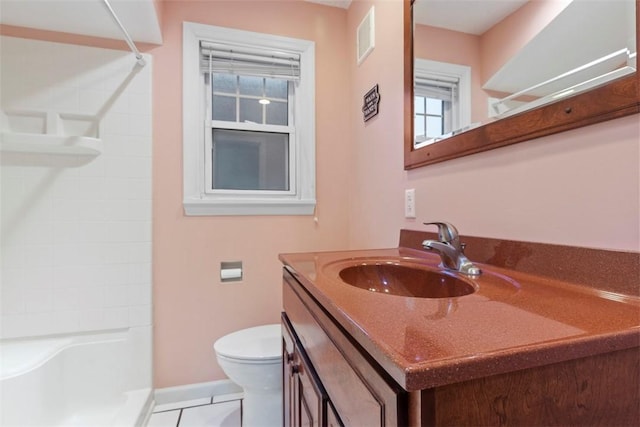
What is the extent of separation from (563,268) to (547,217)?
Answer: 0.42ft

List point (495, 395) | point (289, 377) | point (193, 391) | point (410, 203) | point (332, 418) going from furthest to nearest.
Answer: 1. point (193, 391)
2. point (410, 203)
3. point (289, 377)
4. point (332, 418)
5. point (495, 395)

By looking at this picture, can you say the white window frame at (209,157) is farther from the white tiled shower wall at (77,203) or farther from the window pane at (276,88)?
the white tiled shower wall at (77,203)

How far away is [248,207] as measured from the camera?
1749 millimetres

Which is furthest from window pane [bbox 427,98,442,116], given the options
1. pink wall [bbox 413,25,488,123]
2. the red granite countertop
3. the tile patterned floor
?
the tile patterned floor

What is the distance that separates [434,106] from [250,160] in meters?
1.09

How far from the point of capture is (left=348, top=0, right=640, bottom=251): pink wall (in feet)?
1.99

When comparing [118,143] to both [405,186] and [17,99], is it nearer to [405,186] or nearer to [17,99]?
[17,99]

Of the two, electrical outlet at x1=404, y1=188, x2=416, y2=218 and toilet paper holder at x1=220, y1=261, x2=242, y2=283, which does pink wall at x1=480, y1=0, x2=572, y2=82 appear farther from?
toilet paper holder at x1=220, y1=261, x2=242, y2=283

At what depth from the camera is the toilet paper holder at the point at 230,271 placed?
1714 millimetres

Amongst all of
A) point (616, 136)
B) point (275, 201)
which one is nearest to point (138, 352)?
point (275, 201)

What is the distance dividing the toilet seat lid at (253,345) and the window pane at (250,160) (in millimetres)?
814

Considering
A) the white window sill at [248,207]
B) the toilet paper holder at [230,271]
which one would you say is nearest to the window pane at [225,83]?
the white window sill at [248,207]

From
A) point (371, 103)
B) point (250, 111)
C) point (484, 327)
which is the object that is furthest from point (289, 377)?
point (250, 111)

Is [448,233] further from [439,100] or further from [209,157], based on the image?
[209,157]
